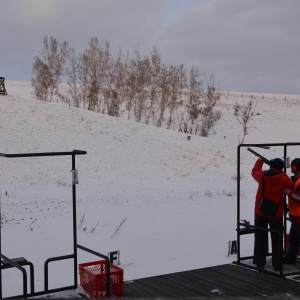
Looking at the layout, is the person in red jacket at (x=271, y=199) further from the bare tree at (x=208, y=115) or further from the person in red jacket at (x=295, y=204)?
the bare tree at (x=208, y=115)

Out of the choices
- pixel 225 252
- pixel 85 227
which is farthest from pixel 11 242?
pixel 225 252

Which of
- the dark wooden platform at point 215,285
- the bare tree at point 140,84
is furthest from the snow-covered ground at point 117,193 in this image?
the bare tree at point 140,84

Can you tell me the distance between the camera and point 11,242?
35.9ft

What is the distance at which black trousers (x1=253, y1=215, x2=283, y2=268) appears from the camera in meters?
7.35

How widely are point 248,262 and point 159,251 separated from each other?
2730 mm

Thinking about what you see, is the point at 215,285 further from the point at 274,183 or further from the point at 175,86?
the point at 175,86

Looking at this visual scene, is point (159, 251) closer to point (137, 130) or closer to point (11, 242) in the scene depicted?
point (11, 242)

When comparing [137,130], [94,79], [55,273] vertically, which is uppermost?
[94,79]

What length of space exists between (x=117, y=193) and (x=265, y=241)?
12493 mm

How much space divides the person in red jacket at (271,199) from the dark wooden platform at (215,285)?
298mm

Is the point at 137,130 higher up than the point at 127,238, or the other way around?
A: the point at 137,130

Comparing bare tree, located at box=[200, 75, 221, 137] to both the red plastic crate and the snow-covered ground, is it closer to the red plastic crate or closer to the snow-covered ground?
the snow-covered ground

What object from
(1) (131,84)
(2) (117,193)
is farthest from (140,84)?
(2) (117,193)

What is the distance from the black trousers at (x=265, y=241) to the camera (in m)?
Answer: 7.35
